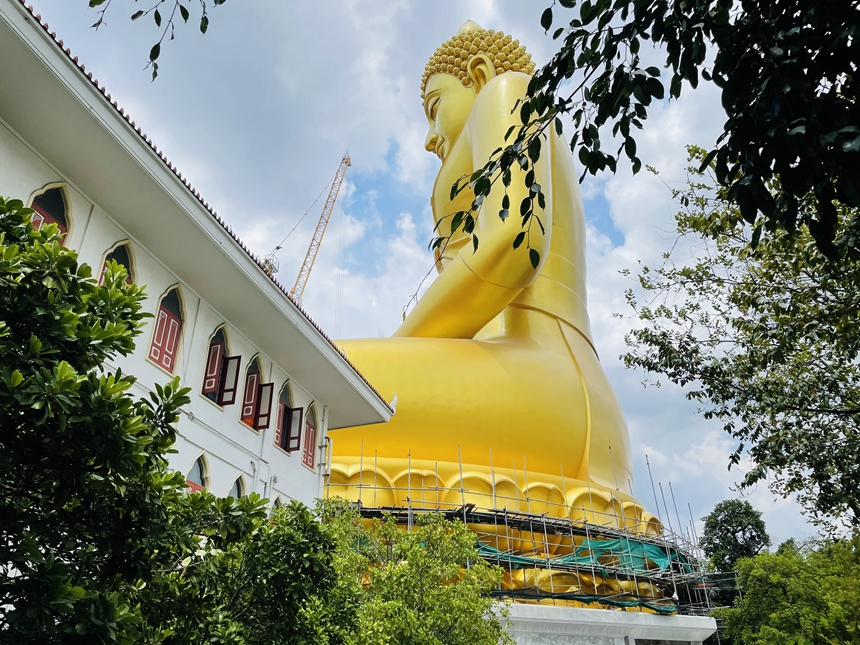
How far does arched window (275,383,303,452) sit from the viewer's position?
9391 mm

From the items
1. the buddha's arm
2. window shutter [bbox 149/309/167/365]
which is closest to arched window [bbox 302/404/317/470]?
window shutter [bbox 149/309/167/365]

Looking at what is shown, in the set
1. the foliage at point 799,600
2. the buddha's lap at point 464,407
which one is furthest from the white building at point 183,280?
the foliage at point 799,600

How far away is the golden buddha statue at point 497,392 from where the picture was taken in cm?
1323

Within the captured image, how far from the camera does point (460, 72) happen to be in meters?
18.7

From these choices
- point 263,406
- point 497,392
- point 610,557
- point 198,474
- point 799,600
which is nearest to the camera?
point 198,474

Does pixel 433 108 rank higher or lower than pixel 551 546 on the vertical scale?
higher

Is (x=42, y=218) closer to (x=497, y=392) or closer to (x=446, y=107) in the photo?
(x=497, y=392)

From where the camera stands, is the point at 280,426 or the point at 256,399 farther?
the point at 280,426

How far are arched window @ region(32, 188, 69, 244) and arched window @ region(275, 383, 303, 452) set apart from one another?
391cm

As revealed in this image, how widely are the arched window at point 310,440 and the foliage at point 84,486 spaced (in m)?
6.22

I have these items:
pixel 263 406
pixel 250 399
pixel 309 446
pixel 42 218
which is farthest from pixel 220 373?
pixel 42 218

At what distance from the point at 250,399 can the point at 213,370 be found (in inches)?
30.5

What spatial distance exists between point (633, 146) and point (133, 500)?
254 centimetres

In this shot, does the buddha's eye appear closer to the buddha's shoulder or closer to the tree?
the buddha's shoulder
